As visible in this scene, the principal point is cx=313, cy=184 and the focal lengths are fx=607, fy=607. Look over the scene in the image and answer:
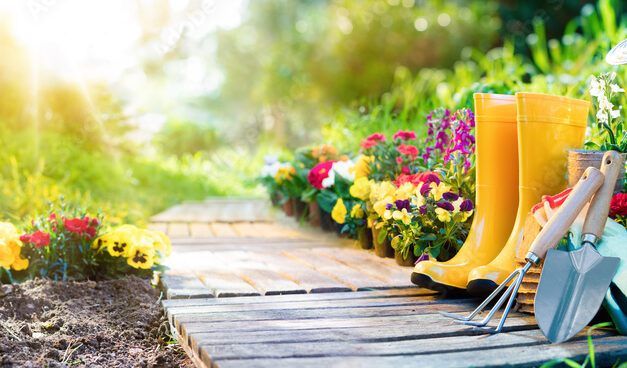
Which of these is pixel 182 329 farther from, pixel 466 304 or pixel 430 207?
pixel 430 207

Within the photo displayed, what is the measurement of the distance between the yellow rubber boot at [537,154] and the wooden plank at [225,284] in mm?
739

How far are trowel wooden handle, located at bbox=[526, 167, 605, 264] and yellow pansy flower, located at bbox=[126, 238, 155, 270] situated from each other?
1336mm

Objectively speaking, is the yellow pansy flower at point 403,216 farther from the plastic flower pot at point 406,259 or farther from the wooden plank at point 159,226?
the wooden plank at point 159,226

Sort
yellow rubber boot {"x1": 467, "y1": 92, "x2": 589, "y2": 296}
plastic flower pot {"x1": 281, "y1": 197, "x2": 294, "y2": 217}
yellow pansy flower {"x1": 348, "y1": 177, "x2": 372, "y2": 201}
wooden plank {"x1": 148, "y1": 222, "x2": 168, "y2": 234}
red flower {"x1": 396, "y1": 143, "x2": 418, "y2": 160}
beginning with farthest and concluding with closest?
plastic flower pot {"x1": 281, "y1": 197, "x2": 294, "y2": 217} → wooden plank {"x1": 148, "y1": 222, "x2": 168, "y2": 234} → red flower {"x1": 396, "y1": 143, "x2": 418, "y2": 160} → yellow pansy flower {"x1": 348, "y1": 177, "x2": 372, "y2": 201} → yellow rubber boot {"x1": 467, "y1": 92, "x2": 589, "y2": 296}

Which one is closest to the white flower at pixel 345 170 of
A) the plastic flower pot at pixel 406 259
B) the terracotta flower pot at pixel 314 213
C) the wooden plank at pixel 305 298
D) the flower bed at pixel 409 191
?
the flower bed at pixel 409 191

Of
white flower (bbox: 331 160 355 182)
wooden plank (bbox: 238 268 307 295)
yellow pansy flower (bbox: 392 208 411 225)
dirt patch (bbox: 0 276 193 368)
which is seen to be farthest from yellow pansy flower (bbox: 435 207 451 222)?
dirt patch (bbox: 0 276 193 368)

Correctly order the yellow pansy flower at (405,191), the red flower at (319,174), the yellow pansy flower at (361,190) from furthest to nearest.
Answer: the red flower at (319,174), the yellow pansy flower at (361,190), the yellow pansy flower at (405,191)

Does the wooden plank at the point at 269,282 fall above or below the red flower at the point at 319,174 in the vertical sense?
below

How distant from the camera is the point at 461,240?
94.2 inches

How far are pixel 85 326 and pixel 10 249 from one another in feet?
1.91

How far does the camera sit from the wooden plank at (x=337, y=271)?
7.07 ft

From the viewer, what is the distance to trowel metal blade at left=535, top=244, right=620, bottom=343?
1.52m

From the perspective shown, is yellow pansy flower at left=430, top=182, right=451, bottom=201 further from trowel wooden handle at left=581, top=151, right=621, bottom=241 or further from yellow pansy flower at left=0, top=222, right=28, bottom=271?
yellow pansy flower at left=0, top=222, right=28, bottom=271

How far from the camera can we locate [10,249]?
7.05 ft
